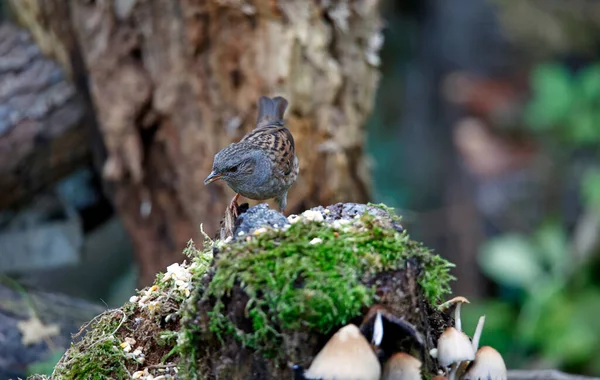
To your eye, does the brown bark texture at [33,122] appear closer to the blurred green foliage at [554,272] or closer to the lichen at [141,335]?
the lichen at [141,335]

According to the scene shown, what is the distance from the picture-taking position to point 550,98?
9.30 m

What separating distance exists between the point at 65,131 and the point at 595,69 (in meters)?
6.75

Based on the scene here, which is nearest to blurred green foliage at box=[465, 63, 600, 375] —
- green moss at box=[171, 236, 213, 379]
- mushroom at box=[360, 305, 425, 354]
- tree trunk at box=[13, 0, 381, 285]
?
tree trunk at box=[13, 0, 381, 285]

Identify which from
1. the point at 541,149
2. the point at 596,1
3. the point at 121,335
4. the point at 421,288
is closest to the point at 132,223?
the point at 121,335

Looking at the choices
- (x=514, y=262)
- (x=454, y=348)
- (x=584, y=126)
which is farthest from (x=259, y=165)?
(x=584, y=126)

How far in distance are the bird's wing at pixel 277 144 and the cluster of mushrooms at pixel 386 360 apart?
76.4 inches

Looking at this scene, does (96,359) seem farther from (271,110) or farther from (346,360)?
(271,110)

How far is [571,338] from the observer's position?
7.34 m

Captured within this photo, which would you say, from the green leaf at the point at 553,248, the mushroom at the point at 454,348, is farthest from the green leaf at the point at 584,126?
the mushroom at the point at 454,348

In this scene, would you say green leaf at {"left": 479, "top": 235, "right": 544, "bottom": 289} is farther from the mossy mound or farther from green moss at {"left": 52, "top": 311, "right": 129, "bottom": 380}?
green moss at {"left": 52, "top": 311, "right": 129, "bottom": 380}

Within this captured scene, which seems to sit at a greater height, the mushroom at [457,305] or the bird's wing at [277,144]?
the bird's wing at [277,144]

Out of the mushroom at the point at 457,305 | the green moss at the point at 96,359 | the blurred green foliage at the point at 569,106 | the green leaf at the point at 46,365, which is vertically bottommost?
the mushroom at the point at 457,305

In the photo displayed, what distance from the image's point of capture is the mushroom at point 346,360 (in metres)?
2.12

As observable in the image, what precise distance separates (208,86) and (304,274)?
3639 mm
